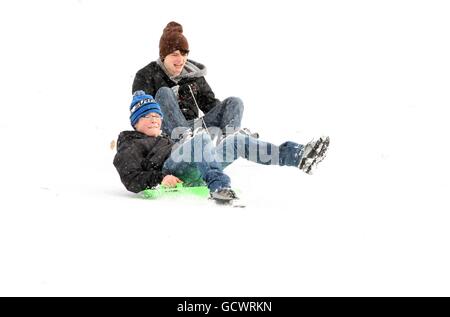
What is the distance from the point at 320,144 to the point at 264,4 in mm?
9221

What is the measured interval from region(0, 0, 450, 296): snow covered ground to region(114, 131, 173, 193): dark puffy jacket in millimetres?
165

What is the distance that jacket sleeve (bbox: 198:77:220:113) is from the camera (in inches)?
221

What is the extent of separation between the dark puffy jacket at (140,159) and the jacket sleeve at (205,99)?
1.12 metres

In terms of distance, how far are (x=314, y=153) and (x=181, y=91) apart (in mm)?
1818

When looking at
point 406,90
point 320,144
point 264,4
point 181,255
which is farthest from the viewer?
point 264,4

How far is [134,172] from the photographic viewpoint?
420cm

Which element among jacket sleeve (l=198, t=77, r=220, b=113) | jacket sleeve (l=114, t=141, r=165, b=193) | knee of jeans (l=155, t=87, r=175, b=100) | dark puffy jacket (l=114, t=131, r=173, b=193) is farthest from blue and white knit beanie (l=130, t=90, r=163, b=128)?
jacket sleeve (l=198, t=77, r=220, b=113)

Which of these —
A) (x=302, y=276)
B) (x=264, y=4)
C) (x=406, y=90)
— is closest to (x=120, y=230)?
(x=302, y=276)

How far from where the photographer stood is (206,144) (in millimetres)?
4172

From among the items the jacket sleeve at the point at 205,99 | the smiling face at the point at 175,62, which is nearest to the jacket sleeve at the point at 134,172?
the smiling face at the point at 175,62

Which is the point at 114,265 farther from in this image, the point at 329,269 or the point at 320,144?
the point at 320,144

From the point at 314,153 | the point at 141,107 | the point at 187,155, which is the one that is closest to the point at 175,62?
the point at 141,107

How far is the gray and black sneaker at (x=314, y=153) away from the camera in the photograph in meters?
4.10

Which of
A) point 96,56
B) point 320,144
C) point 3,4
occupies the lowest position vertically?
point 320,144
